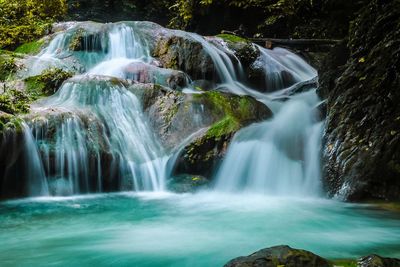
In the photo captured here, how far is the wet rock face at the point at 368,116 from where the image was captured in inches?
227

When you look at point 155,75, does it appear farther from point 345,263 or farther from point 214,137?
point 345,263

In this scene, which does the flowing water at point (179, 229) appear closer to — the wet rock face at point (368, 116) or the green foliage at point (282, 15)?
the wet rock face at point (368, 116)

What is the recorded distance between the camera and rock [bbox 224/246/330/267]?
275 cm

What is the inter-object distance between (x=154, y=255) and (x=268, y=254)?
4.28ft

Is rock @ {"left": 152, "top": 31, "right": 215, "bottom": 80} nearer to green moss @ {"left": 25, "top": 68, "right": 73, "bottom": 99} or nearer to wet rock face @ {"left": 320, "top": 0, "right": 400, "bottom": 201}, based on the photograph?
green moss @ {"left": 25, "top": 68, "right": 73, "bottom": 99}

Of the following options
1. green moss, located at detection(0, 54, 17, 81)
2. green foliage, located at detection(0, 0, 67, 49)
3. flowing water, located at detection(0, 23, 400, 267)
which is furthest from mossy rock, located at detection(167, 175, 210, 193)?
green foliage, located at detection(0, 0, 67, 49)

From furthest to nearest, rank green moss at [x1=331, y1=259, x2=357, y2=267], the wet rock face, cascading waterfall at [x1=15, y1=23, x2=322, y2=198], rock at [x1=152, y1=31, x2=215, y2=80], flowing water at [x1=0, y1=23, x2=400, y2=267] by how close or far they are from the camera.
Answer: rock at [x1=152, y1=31, x2=215, y2=80]
cascading waterfall at [x1=15, y1=23, x2=322, y2=198]
the wet rock face
flowing water at [x1=0, y1=23, x2=400, y2=267]
green moss at [x1=331, y1=259, x2=357, y2=267]

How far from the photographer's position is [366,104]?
6281mm

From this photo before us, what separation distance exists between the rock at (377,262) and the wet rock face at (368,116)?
122 inches

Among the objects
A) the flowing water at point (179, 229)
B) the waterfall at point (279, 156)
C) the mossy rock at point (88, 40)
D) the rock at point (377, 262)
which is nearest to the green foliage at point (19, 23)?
the mossy rock at point (88, 40)

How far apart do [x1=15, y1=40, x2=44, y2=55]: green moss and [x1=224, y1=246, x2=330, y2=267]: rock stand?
10.7 meters

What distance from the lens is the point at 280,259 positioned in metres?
2.79

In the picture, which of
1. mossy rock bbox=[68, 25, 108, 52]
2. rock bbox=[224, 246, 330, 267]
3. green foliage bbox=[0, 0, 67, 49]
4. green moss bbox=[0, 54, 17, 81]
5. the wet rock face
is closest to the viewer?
rock bbox=[224, 246, 330, 267]

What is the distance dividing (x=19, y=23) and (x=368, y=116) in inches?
475
